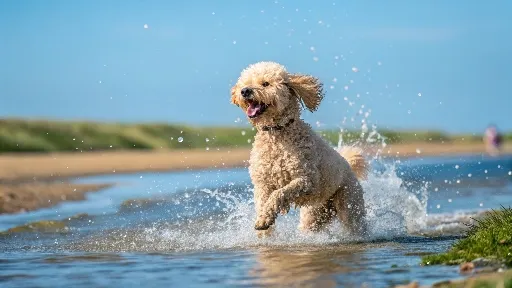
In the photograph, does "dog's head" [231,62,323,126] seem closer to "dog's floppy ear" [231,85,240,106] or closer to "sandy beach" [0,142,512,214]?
"dog's floppy ear" [231,85,240,106]

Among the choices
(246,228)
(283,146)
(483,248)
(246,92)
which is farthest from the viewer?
(246,228)

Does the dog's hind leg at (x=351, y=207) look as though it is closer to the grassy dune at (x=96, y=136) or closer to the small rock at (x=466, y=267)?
the small rock at (x=466, y=267)

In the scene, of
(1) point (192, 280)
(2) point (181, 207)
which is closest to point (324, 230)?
(1) point (192, 280)

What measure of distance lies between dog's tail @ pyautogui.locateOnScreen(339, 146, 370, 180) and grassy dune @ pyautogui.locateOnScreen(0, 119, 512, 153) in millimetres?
27807

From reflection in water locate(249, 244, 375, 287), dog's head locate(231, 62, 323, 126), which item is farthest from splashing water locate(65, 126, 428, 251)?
dog's head locate(231, 62, 323, 126)

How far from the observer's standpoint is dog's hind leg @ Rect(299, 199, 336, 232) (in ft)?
34.9

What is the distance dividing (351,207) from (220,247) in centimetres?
156

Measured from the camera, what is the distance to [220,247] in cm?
997

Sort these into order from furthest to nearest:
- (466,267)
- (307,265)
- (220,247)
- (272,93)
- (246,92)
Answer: (220,247)
(272,93)
(246,92)
(307,265)
(466,267)

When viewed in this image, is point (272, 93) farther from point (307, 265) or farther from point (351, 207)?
point (307, 265)

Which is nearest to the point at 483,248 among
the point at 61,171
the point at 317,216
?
the point at 317,216

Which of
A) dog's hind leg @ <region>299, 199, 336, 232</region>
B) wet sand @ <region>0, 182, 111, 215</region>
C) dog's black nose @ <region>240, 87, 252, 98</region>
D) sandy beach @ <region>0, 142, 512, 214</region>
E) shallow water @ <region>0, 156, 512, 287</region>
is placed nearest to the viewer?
shallow water @ <region>0, 156, 512, 287</region>

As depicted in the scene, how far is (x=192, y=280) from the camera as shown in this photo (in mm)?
7523

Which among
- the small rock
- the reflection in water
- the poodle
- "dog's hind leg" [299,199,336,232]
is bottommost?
the small rock
